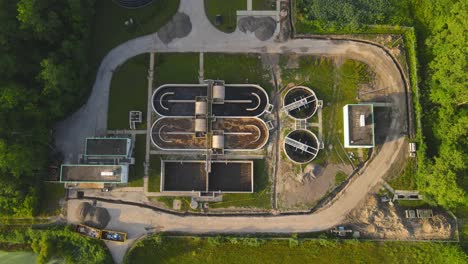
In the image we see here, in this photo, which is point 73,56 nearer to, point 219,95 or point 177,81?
point 177,81

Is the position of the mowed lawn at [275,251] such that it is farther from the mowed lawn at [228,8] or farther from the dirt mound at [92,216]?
the mowed lawn at [228,8]

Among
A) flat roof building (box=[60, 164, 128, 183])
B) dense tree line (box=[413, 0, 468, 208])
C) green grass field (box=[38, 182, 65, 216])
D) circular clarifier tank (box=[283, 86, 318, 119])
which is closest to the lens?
dense tree line (box=[413, 0, 468, 208])

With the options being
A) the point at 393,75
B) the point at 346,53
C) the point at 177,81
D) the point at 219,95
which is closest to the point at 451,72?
the point at 393,75

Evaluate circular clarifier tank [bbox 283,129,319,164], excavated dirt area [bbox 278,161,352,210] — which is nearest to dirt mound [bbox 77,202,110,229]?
excavated dirt area [bbox 278,161,352,210]

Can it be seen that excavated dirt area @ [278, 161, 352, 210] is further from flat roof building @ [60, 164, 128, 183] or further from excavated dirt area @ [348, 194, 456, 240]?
flat roof building @ [60, 164, 128, 183]

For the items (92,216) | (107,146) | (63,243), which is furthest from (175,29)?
(63,243)

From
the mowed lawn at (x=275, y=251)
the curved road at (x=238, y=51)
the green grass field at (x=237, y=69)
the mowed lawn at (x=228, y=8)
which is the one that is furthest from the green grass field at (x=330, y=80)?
the mowed lawn at (x=275, y=251)
